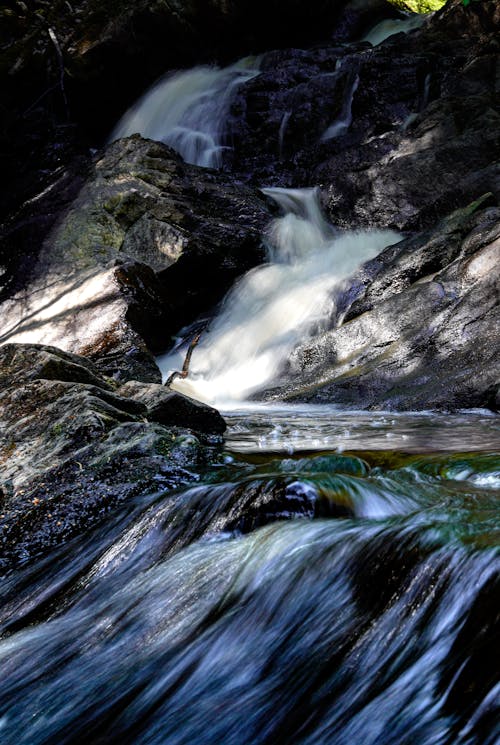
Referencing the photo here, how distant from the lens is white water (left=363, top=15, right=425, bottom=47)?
647 inches

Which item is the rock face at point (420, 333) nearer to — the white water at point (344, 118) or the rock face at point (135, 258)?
the rock face at point (135, 258)

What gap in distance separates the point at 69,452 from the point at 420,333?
394 cm

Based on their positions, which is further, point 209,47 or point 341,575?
point 209,47

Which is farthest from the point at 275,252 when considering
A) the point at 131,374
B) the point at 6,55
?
the point at 6,55

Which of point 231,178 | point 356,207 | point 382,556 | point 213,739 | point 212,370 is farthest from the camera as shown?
point 231,178

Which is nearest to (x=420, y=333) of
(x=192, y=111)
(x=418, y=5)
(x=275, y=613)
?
(x=275, y=613)

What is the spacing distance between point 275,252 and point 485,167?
3.51 meters

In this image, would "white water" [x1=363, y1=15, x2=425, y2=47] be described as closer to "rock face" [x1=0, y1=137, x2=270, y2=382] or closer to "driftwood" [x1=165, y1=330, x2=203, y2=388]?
"rock face" [x1=0, y1=137, x2=270, y2=382]

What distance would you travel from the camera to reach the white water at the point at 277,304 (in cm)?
810

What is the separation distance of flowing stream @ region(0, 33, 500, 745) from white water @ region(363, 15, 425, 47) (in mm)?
15535

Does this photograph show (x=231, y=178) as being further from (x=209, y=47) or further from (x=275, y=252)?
(x=209, y=47)

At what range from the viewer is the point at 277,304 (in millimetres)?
9352

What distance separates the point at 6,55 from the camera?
1524 cm

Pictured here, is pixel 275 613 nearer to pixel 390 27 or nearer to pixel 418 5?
pixel 390 27
